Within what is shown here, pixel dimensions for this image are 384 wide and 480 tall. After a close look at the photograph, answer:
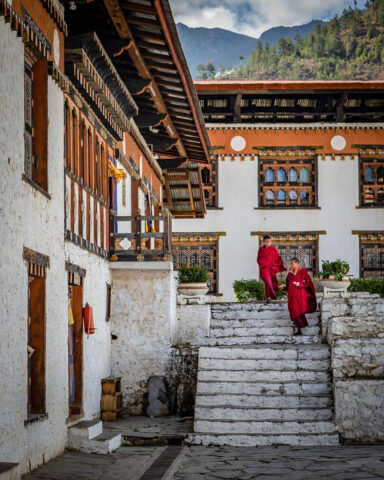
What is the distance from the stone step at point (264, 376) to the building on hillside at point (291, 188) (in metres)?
12.9

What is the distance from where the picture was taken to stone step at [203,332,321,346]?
13.2 m

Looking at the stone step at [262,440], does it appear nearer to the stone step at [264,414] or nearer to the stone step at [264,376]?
the stone step at [264,414]

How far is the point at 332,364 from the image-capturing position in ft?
35.3

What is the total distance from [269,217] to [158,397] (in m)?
13.1

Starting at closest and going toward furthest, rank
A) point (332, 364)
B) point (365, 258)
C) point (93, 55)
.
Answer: point (93, 55) < point (332, 364) < point (365, 258)

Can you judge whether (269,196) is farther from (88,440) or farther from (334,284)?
(88,440)

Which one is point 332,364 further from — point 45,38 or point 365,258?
point 365,258

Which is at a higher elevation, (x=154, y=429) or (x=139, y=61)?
(x=139, y=61)

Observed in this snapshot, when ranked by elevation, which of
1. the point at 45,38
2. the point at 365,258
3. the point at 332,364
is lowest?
the point at 332,364

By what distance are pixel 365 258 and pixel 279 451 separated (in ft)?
51.5

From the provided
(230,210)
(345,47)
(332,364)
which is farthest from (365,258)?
(345,47)

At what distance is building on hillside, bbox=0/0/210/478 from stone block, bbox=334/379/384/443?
325cm

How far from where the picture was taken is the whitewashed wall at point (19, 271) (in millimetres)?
7062

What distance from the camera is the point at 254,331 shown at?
1371cm
